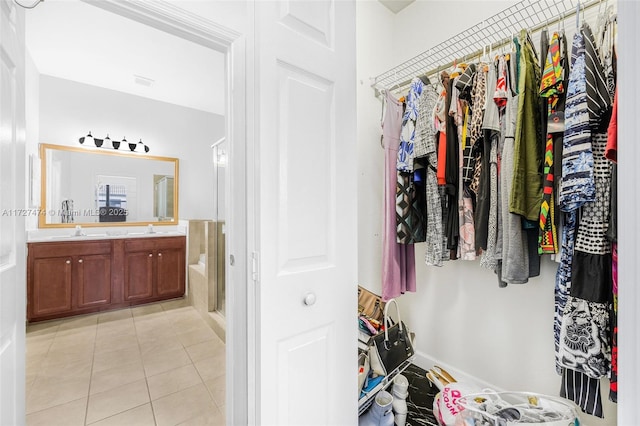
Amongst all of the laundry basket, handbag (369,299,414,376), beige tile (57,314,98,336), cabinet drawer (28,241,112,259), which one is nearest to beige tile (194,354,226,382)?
handbag (369,299,414,376)

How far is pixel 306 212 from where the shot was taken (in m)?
1.06

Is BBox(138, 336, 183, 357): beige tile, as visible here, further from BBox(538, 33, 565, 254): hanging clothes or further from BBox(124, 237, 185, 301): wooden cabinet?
BBox(538, 33, 565, 254): hanging clothes

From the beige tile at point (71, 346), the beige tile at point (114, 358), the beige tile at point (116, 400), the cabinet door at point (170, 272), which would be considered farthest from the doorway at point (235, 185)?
the cabinet door at point (170, 272)

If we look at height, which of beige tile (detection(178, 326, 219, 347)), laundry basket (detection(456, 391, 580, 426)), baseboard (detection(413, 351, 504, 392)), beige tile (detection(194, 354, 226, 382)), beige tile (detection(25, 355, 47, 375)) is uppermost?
laundry basket (detection(456, 391, 580, 426))

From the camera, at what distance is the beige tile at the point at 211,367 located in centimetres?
207

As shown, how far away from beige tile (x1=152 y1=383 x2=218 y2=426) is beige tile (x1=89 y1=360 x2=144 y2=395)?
0.37 meters

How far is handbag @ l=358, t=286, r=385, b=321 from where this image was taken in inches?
72.8

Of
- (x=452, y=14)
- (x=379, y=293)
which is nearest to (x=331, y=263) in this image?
(x=379, y=293)

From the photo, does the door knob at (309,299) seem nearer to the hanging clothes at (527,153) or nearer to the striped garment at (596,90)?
the hanging clothes at (527,153)

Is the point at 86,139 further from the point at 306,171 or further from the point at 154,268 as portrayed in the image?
the point at 306,171

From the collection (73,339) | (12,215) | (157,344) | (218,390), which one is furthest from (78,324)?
(12,215)

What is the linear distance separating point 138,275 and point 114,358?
132 centimetres
